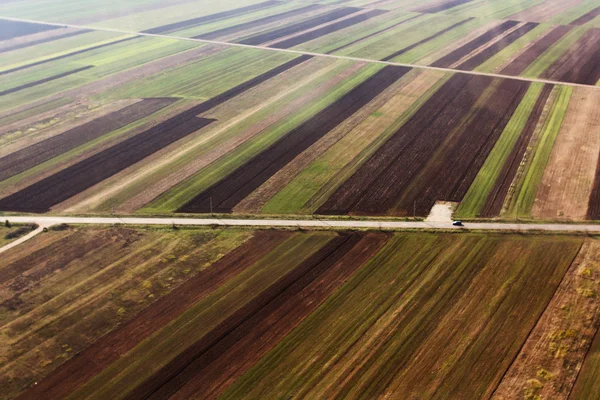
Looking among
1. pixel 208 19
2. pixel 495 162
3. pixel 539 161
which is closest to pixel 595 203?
pixel 539 161

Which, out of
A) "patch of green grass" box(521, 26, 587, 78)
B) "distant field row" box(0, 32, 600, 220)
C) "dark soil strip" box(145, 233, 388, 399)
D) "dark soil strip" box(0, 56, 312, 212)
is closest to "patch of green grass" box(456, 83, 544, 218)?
"distant field row" box(0, 32, 600, 220)

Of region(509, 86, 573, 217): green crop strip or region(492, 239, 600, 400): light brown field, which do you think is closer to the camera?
region(492, 239, 600, 400): light brown field

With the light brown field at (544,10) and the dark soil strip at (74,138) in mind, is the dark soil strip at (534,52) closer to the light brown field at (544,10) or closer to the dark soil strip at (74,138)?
the light brown field at (544,10)

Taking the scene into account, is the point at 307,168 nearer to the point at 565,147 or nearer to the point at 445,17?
the point at 565,147

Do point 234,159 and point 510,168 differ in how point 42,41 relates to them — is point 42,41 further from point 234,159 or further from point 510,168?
point 510,168

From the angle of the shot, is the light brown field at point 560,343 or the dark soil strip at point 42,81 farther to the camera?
the dark soil strip at point 42,81

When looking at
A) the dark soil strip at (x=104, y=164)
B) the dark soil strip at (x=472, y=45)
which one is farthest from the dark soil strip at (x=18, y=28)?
the dark soil strip at (x=472, y=45)

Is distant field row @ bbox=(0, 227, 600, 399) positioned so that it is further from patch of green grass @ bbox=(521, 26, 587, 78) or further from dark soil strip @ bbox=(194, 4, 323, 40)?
dark soil strip @ bbox=(194, 4, 323, 40)
